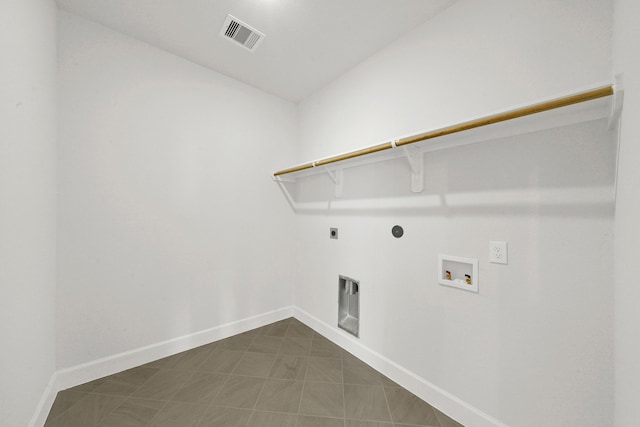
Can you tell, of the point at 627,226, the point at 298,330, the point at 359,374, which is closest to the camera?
the point at 627,226

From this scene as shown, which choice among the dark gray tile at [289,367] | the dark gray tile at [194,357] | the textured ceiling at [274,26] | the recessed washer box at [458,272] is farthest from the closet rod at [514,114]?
A: the dark gray tile at [194,357]

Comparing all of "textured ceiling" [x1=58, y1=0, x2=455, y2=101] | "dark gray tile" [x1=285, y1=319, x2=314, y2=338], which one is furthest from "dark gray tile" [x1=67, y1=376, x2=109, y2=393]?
"textured ceiling" [x1=58, y1=0, x2=455, y2=101]

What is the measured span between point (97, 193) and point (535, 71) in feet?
8.52

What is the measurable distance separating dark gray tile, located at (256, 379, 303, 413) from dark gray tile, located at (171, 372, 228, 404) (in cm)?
31

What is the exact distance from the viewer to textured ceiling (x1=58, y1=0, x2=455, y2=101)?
4.54ft

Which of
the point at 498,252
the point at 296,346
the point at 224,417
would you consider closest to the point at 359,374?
the point at 296,346

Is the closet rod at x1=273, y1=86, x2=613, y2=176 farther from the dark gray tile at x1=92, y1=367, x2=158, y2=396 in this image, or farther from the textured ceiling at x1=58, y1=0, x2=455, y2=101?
the dark gray tile at x1=92, y1=367, x2=158, y2=396

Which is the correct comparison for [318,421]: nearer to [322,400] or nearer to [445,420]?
[322,400]

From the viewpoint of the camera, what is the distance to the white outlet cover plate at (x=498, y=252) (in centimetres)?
111

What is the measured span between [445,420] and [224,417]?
122cm

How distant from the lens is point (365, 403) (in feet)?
4.46

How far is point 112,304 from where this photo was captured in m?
1.58

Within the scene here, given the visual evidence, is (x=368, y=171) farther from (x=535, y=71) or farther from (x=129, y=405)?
(x=129, y=405)

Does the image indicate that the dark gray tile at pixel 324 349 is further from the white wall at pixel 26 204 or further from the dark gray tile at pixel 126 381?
the white wall at pixel 26 204
